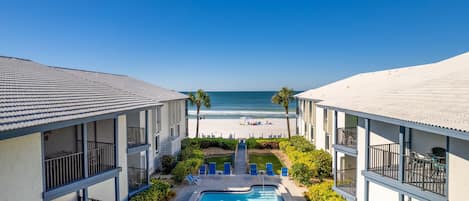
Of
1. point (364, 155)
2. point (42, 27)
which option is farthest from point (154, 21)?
point (364, 155)

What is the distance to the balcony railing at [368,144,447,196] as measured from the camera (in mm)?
8156

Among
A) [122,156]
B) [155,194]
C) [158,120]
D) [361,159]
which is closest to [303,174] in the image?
[361,159]

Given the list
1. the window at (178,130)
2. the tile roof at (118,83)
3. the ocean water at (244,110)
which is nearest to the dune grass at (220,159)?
the window at (178,130)

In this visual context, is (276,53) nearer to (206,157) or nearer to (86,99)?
(206,157)

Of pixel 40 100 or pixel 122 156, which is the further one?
pixel 122 156

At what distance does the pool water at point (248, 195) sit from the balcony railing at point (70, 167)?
25.4ft

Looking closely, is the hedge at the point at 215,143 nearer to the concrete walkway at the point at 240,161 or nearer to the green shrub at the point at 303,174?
the concrete walkway at the point at 240,161

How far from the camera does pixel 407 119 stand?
7.82 meters

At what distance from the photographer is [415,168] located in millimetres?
9492

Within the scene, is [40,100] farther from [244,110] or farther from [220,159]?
[244,110]

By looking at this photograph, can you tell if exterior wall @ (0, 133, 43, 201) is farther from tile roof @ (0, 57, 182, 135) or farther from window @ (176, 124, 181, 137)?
window @ (176, 124, 181, 137)

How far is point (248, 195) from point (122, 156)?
8919mm

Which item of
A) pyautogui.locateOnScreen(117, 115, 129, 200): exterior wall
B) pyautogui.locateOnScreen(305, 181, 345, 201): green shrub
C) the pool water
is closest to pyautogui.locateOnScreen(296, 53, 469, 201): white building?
pyautogui.locateOnScreen(305, 181, 345, 201): green shrub

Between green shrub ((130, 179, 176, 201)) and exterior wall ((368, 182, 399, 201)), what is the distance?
1054cm
